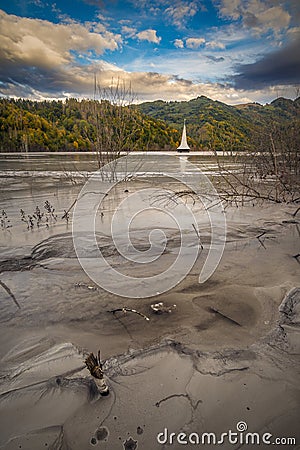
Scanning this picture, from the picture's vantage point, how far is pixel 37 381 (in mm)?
1754

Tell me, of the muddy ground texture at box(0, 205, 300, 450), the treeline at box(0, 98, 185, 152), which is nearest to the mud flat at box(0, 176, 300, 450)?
the muddy ground texture at box(0, 205, 300, 450)

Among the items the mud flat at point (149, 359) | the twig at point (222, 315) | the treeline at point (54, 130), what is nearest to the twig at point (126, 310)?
the mud flat at point (149, 359)

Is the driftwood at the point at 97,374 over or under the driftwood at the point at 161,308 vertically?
over

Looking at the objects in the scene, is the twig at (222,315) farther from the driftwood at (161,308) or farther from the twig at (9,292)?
the twig at (9,292)

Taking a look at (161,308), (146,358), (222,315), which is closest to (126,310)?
(161,308)

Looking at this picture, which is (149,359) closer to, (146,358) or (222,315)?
(146,358)

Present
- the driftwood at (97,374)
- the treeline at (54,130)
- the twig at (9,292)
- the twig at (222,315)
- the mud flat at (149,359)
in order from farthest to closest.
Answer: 1. the treeline at (54,130)
2. the twig at (9,292)
3. the twig at (222,315)
4. the driftwood at (97,374)
5. the mud flat at (149,359)

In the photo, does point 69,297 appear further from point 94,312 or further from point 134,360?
point 134,360

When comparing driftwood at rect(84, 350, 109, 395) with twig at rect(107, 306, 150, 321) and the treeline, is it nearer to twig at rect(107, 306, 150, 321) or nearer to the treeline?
twig at rect(107, 306, 150, 321)

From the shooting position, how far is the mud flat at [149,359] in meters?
1.45

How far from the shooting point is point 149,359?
1.94 m

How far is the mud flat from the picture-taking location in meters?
1.45

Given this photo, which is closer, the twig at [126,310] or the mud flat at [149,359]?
the mud flat at [149,359]

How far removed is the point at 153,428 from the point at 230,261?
2.70 meters
